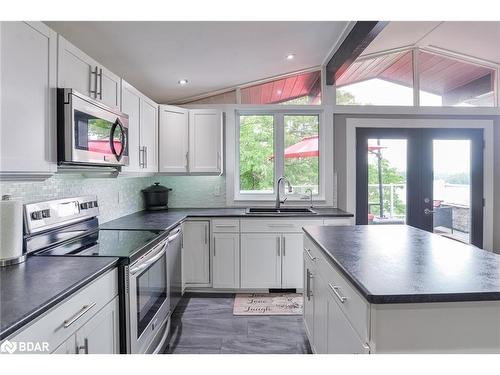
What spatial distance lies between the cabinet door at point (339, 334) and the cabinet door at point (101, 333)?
1108 millimetres

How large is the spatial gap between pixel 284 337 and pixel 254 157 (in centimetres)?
227

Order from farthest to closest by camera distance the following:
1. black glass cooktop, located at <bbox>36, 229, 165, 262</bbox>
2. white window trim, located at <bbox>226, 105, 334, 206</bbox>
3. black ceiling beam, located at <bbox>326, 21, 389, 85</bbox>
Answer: white window trim, located at <bbox>226, 105, 334, 206</bbox> < black ceiling beam, located at <bbox>326, 21, 389, 85</bbox> < black glass cooktop, located at <bbox>36, 229, 165, 262</bbox>

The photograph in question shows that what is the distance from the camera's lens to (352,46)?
2.91 m

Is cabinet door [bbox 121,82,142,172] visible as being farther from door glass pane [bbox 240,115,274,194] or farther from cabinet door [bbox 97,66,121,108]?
door glass pane [bbox 240,115,274,194]

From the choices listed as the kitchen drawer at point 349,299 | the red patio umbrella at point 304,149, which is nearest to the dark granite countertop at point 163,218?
the red patio umbrella at point 304,149

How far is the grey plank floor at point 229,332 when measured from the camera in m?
2.33

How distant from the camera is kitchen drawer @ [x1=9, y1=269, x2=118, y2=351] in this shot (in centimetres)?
103

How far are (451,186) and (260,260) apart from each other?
2755 mm

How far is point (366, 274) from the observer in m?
1.30

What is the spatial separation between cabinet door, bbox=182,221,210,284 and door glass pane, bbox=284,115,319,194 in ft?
4.51

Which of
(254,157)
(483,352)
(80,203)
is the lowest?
(483,352)

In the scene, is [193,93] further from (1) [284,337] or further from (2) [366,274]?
(2) [366,274]

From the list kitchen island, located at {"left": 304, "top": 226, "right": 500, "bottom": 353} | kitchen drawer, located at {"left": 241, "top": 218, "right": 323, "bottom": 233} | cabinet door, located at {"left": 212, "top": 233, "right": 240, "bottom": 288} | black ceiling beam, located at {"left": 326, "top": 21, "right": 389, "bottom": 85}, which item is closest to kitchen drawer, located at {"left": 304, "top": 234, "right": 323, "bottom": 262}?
kitchen island, located at {"left": 304, "top": 226, "right": 500, "bottom": 353}
